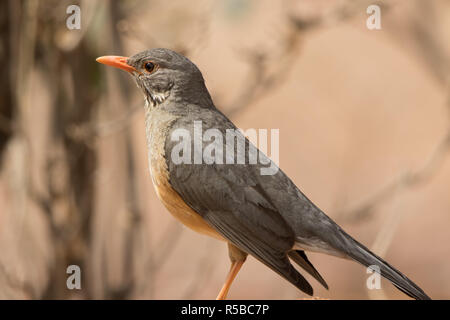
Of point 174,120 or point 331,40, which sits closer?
point 174,120

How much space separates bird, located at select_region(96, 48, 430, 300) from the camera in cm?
438

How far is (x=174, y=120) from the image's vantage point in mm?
4781

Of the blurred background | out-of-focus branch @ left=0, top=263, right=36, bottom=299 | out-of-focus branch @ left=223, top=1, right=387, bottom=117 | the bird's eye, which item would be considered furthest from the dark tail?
out-of-focus branch @ left=0, top=263, right=36, bottom=299

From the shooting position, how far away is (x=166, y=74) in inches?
191

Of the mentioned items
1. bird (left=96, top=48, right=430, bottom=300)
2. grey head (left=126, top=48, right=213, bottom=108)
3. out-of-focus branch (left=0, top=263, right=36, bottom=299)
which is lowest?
out-of-focus branch (left=0, top=263, right=36, bottom=299)

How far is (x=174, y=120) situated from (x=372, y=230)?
7671mm

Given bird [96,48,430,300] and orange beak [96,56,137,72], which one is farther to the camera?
orange beak [96,56,137,72]

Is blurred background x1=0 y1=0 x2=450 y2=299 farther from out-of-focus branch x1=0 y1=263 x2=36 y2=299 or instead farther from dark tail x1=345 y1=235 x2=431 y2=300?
dark tail x1=345 y1=235 x2=431 y2=300

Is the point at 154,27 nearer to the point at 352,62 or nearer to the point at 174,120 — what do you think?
the point at 174,120

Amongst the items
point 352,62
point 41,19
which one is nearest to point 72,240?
point 41,19

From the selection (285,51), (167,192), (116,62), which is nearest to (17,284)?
(167,192)

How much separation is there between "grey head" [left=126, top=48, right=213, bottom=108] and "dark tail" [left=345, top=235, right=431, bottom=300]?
1.45 metres
